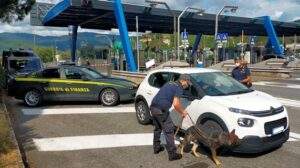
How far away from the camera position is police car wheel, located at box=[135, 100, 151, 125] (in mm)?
11382

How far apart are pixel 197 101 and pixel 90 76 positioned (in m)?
7.72

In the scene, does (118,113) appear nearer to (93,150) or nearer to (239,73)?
(239,73)

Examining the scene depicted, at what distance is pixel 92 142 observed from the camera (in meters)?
Result: 9.81

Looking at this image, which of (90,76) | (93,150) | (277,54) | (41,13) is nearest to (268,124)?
(93,150)

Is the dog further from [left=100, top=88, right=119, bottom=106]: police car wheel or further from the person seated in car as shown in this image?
[left=100, top=88, right=119, bottom=106]: police car wheel

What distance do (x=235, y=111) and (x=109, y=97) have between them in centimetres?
820

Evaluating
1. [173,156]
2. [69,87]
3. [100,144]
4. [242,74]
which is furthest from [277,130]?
[69,87]

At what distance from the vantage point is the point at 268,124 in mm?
8000

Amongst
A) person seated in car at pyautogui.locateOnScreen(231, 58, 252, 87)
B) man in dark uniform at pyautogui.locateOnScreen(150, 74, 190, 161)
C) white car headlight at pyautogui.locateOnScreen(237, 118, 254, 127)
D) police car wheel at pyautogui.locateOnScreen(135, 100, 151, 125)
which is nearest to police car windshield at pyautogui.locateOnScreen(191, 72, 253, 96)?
man in dark uniform at pyautogui.locateOnScreen(150, 74, 190, 161)

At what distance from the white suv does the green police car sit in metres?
5.90

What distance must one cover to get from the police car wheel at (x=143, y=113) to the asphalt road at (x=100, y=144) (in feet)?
0.60

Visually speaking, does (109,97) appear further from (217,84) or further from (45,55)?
(45,55)

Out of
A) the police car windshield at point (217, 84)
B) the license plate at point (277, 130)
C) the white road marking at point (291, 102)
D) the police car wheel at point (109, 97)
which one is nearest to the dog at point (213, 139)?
the license plate at point (277, 130)

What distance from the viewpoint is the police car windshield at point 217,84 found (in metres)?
9.13
